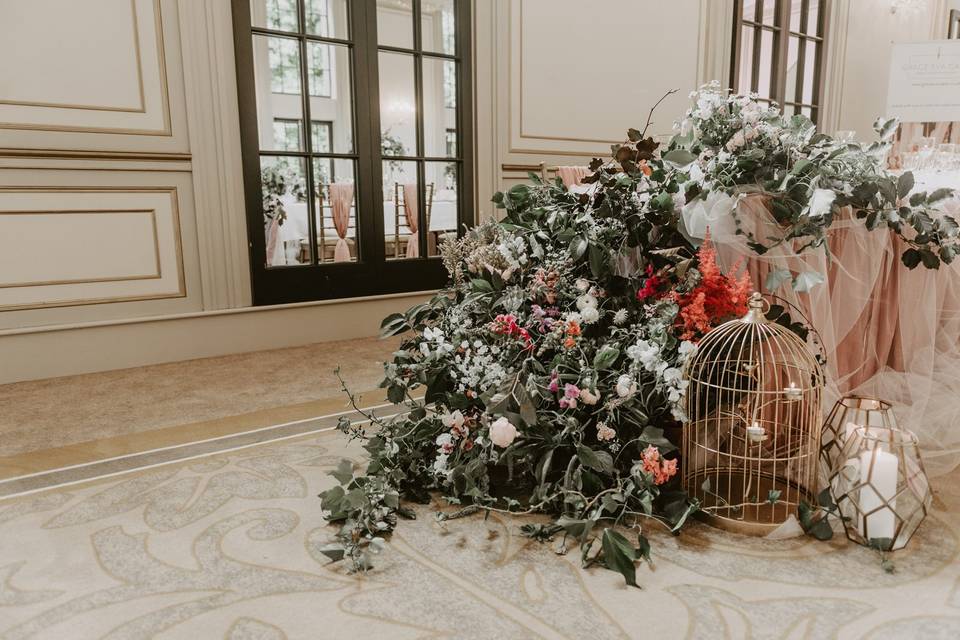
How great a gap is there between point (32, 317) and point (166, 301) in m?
0.54

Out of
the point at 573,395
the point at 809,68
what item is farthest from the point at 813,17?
the point at 573,395

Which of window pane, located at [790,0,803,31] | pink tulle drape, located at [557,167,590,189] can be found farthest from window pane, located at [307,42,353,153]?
window pane, located at [790,0,803,31]

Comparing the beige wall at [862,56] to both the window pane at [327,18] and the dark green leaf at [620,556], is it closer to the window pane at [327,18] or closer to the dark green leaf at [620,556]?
the window pane at [327,18]

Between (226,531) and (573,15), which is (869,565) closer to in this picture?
(226,531)

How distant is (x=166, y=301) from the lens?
124 inches

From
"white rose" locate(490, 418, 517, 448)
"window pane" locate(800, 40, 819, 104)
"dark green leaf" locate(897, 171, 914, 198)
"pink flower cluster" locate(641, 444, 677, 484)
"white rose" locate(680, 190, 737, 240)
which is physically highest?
"window pane" locate(800, 40, 819, 104)

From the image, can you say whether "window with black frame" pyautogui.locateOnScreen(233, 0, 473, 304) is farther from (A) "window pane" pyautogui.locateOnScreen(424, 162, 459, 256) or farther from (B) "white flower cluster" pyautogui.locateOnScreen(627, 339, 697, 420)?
(B) "white flower cluster" pyautogui.locateOnScreen(627, 339, 697, 420)

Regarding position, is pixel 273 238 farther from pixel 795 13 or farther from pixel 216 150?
pixel 795 13

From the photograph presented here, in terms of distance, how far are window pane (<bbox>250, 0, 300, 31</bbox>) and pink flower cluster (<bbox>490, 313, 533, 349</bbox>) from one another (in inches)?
100

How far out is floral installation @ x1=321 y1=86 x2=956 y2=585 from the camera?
55.9 inches

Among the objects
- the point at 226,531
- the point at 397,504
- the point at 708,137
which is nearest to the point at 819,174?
the point at 708,137

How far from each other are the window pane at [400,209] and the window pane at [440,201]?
0.30 feet

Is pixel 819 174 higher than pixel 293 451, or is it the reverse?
pixel 819 174

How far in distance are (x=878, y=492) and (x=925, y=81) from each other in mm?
5650
